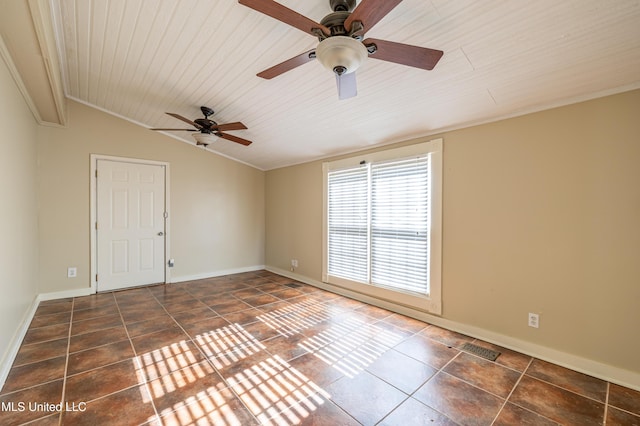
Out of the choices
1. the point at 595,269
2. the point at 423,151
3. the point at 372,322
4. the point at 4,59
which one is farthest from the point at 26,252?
the point at 595,269

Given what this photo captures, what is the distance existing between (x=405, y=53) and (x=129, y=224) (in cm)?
488

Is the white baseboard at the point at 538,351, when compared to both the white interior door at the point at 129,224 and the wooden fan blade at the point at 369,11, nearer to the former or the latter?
the wooden fan blade at the point at 369,11

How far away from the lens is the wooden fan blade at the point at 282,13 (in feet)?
4.38

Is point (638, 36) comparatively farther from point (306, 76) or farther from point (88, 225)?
point (88, 225)

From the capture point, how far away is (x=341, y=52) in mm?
1559

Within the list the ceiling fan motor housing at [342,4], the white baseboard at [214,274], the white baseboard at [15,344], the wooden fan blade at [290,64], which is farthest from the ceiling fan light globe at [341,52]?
the white baseboard at [214,274]

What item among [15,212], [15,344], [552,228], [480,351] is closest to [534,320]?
[480,351]

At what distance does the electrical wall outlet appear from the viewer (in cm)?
251

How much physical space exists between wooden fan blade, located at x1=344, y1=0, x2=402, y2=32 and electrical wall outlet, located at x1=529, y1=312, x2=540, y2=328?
9.23 feet

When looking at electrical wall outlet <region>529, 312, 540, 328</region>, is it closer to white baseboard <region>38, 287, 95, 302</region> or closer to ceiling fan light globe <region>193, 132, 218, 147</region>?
ceiling fan light globe <region>193, 132, 218, 147</region>

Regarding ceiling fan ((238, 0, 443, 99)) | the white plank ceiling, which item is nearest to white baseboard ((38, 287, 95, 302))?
the white plank ceiling

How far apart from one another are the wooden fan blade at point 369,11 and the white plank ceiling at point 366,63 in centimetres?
47

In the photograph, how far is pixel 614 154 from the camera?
2.16 m

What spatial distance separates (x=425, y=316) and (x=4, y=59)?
15.4 ft
